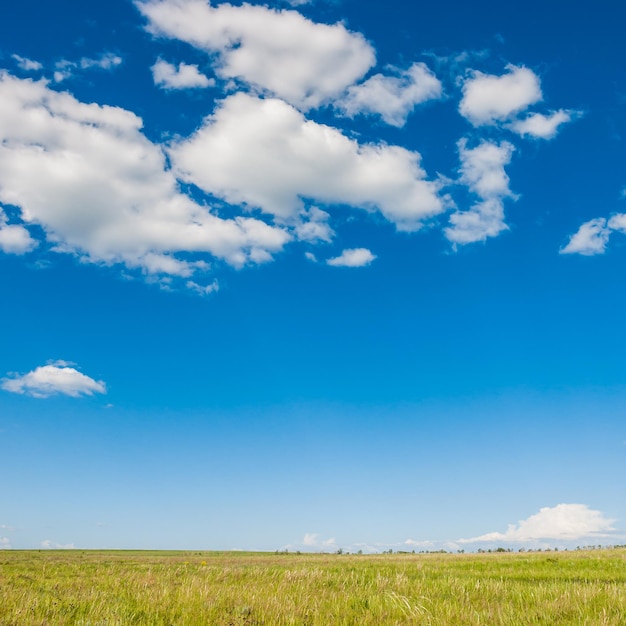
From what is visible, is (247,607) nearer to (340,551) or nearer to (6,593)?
(6,593)

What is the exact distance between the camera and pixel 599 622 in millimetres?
6727

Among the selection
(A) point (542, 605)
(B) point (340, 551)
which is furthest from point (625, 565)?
(B) point (340, 551)

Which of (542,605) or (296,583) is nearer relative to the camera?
(542,605)

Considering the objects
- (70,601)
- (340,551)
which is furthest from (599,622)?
(340,551)

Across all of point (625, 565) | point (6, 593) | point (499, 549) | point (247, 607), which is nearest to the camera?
point (247, 607)

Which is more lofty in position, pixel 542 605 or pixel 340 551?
pixel 542 605

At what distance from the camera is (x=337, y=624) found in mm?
7152

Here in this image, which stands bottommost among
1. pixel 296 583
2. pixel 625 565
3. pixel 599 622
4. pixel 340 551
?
pixel 340 551

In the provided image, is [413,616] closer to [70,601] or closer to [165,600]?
[165,600]

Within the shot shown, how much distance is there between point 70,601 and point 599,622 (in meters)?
8.17

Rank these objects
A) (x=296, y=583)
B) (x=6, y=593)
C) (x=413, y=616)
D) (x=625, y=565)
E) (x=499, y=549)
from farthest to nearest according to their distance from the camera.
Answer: (x=499, y=549)
(x=625, y=565)
(x=296, y=583)
(x=6, y=593)
(x=413, y=616)

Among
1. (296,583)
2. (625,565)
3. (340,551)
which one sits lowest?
(340,551)

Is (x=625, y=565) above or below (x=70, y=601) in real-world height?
below

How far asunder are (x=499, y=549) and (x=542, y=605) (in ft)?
137
